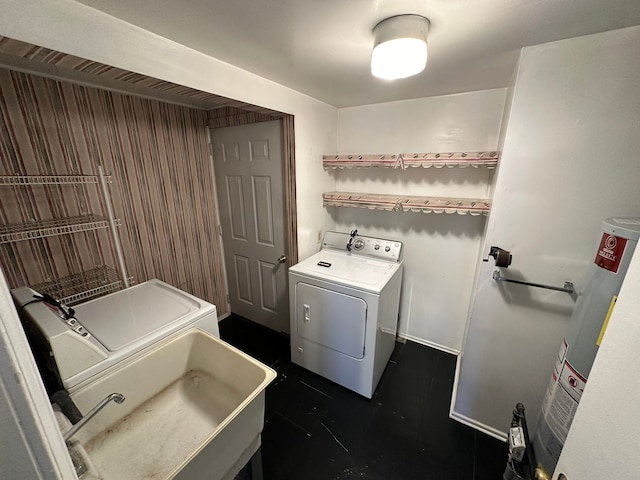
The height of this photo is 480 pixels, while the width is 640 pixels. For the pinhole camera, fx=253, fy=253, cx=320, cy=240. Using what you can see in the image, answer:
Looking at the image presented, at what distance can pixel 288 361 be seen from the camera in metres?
2.29

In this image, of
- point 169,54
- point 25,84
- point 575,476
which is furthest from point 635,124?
point 25,84

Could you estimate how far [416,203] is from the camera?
1963 millimetres

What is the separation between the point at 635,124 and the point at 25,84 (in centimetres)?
301

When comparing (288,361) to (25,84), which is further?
(288,361)

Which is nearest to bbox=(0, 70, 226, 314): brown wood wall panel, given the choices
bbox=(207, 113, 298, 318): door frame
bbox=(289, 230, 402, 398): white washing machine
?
bbox=(207, 113, 298, 318): door frame

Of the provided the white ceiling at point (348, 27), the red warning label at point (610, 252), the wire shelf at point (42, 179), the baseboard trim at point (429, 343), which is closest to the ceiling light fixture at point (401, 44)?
the white ceiling at point (348, 27)

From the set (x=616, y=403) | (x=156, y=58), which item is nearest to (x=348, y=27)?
(x=156, y=58)

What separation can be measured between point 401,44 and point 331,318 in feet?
5.35

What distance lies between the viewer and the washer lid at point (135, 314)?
1.26 meters

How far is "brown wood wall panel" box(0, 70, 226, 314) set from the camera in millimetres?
1428

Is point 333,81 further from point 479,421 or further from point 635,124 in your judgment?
point 479,421

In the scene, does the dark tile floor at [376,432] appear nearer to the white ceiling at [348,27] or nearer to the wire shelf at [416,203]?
the wire shelf at [416,203]

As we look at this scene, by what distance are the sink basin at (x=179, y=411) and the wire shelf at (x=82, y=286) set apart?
72 cm

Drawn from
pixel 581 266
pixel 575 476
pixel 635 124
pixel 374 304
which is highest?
pixel 635 124
